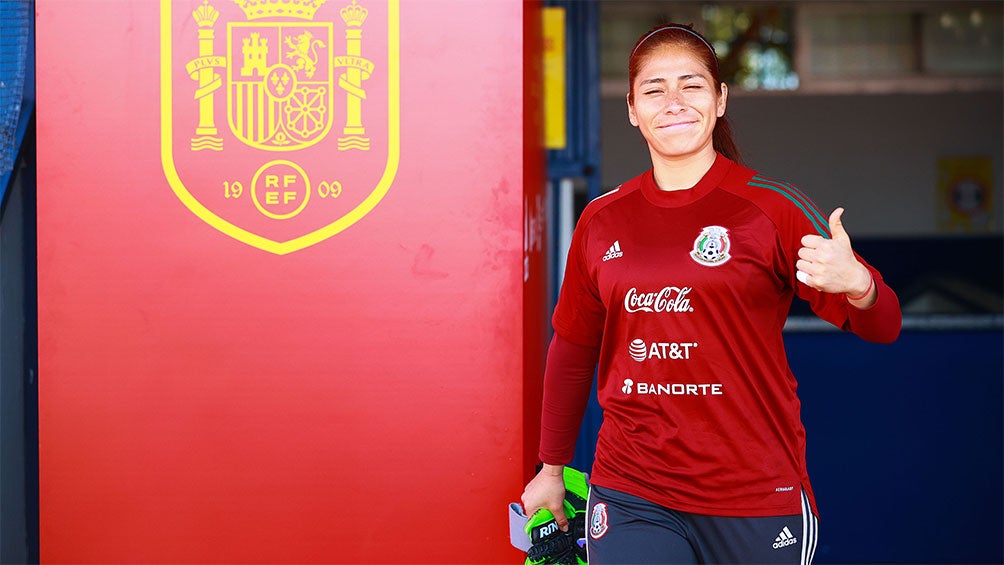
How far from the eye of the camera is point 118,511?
2445 mm

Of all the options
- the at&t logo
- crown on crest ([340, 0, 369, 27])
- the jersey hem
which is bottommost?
the jersey hem

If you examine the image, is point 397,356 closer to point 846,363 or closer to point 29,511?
point 29,511

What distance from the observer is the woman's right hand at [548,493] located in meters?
2.21

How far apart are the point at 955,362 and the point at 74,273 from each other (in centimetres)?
322

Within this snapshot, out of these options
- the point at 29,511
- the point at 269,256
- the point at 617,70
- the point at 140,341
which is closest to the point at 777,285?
the point at 269,256

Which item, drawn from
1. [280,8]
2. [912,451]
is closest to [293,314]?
[280,8]

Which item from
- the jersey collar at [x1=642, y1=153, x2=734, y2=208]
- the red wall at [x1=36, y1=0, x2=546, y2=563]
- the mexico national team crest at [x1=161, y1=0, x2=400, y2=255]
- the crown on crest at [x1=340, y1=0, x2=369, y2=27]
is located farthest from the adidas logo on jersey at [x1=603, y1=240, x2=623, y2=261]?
the crown on crest at [x1=340, y1=0, x2=369, y2=27]

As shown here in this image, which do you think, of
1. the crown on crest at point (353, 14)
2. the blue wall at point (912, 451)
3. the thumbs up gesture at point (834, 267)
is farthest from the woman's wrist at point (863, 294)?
the blue wall at point (912, 451)

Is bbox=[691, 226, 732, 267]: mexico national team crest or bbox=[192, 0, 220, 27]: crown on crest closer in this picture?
bbox=[691, 226, 732, 267]: mexico national team crest

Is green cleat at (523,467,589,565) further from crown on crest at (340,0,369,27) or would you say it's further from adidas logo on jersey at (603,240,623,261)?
crown on crest at (340,0,369,27)

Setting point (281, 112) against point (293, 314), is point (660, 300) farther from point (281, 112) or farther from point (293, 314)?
point (281, 112)

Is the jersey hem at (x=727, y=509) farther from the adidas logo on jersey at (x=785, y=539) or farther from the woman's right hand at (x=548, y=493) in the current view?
the woman's right hand at (x=548, y=493)

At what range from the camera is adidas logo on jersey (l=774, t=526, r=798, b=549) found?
184 centimetres

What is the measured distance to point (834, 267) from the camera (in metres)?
1.72
